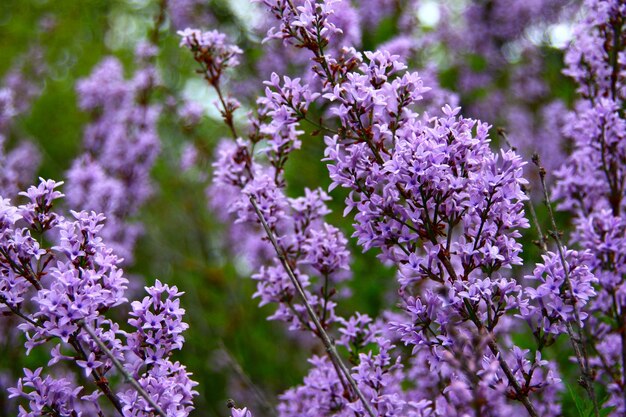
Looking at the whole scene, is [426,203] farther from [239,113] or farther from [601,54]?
[239,113]

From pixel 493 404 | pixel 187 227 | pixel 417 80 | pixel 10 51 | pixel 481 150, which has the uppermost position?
pixel 10 51

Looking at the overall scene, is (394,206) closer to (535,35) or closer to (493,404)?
(493,404)

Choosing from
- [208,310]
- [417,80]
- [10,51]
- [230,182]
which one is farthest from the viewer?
[10,51]

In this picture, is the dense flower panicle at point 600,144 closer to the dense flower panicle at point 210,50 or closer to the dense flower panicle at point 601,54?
the dense flower panicle at point 601,54

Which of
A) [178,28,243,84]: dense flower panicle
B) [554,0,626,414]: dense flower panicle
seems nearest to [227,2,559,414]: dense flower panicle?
[554,0,626,414]: dense flower panicle

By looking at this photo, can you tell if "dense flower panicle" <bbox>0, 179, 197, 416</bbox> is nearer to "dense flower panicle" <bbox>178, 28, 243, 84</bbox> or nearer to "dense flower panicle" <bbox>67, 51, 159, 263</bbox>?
"dense flower panicle" <bbox>178, 28, 243, 84</bbox>

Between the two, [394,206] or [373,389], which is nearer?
[394,206]

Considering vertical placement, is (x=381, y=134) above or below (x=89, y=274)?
above

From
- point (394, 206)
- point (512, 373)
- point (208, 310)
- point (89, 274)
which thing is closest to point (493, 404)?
point (512, 373)

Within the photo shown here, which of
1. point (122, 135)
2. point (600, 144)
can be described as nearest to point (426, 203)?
point (600, 144)
